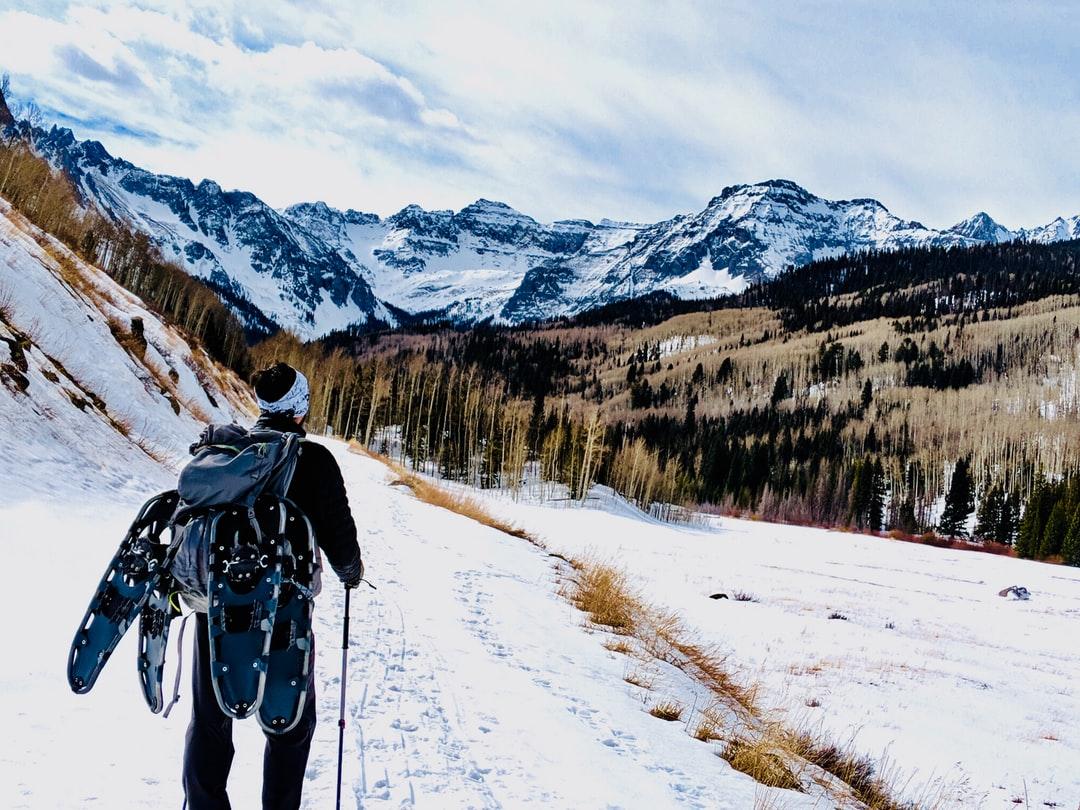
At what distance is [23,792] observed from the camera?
3.36m

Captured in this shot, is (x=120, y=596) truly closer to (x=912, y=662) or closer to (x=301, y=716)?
(x=301, y=716)

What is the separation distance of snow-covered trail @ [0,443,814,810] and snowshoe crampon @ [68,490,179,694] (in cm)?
116

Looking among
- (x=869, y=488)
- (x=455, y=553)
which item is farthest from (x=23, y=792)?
(x=869, y=488)

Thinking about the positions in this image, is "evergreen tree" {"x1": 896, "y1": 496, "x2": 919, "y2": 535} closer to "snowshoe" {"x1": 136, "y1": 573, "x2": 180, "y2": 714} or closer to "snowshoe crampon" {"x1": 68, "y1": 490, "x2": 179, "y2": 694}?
"snowshoe" {"x1": 136, "y1": 573, "x2": 180, "y2": 714}

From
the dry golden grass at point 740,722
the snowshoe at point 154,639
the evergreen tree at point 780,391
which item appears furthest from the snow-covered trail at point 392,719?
the evergreen tree at point 780,391

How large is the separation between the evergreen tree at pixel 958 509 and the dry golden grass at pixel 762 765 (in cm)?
9620

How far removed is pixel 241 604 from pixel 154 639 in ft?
2.30

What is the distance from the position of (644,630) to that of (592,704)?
4.96m

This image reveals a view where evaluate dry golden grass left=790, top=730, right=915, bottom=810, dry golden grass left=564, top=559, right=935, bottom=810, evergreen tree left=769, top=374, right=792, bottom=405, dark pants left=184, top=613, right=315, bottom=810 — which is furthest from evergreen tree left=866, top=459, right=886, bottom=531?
dark pants left=184, top=613, right=315, bottom=810

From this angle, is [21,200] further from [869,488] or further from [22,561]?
[869,488]

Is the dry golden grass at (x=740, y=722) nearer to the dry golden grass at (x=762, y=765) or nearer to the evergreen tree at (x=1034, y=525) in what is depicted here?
the dry golden grass at (x=762, y=765)

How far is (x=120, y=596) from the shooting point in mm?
2967

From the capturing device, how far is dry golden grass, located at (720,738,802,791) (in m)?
5.73

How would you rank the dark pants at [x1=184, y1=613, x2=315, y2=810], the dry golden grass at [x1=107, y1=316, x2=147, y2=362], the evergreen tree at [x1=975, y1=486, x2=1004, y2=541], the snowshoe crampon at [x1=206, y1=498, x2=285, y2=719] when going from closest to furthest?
1. the snowshoe crampon at [x1=206, y1=498, x2=285, y2=719]
2. the dark pants at [x1=184, y1=613, x2=315, y2=810]
3. the dry golden grass at [x1=107, y1=316, x2=147, y2=362]
4. the evergreen tree at [x1=975, y1=486, x2=1004, y2=541]
